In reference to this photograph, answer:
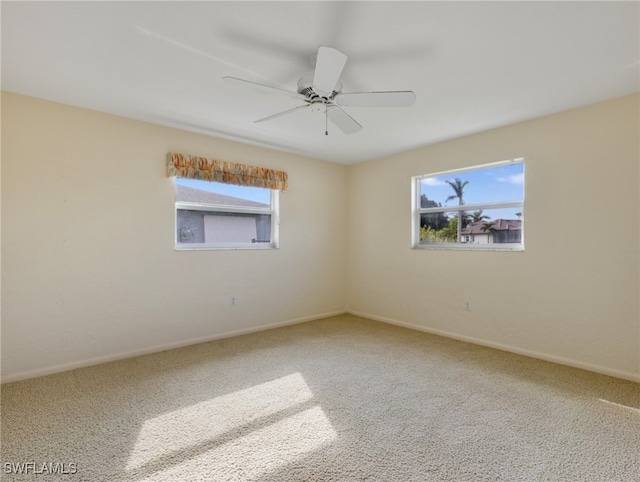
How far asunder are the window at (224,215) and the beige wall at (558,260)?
6.31 feet

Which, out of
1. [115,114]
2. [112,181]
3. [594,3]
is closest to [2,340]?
[112,181]

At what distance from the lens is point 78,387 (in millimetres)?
2424

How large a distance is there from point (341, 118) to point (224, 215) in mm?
2009

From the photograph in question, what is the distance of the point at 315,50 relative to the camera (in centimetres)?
200

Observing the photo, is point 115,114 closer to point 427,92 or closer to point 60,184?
point 60,184

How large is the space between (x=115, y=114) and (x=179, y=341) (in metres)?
2.34

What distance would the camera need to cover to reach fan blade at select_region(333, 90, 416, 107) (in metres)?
2.01

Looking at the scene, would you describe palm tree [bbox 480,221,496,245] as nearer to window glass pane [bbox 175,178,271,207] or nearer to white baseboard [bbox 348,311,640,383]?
white baseboard [bbox 348,311,640,383]

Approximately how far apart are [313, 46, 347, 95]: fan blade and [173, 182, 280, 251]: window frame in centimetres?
211

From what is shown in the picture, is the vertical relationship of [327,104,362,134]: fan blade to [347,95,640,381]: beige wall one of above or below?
above

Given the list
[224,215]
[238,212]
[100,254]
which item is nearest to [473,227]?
[238,212]

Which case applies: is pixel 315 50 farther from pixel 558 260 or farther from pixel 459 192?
pixel 558 260
